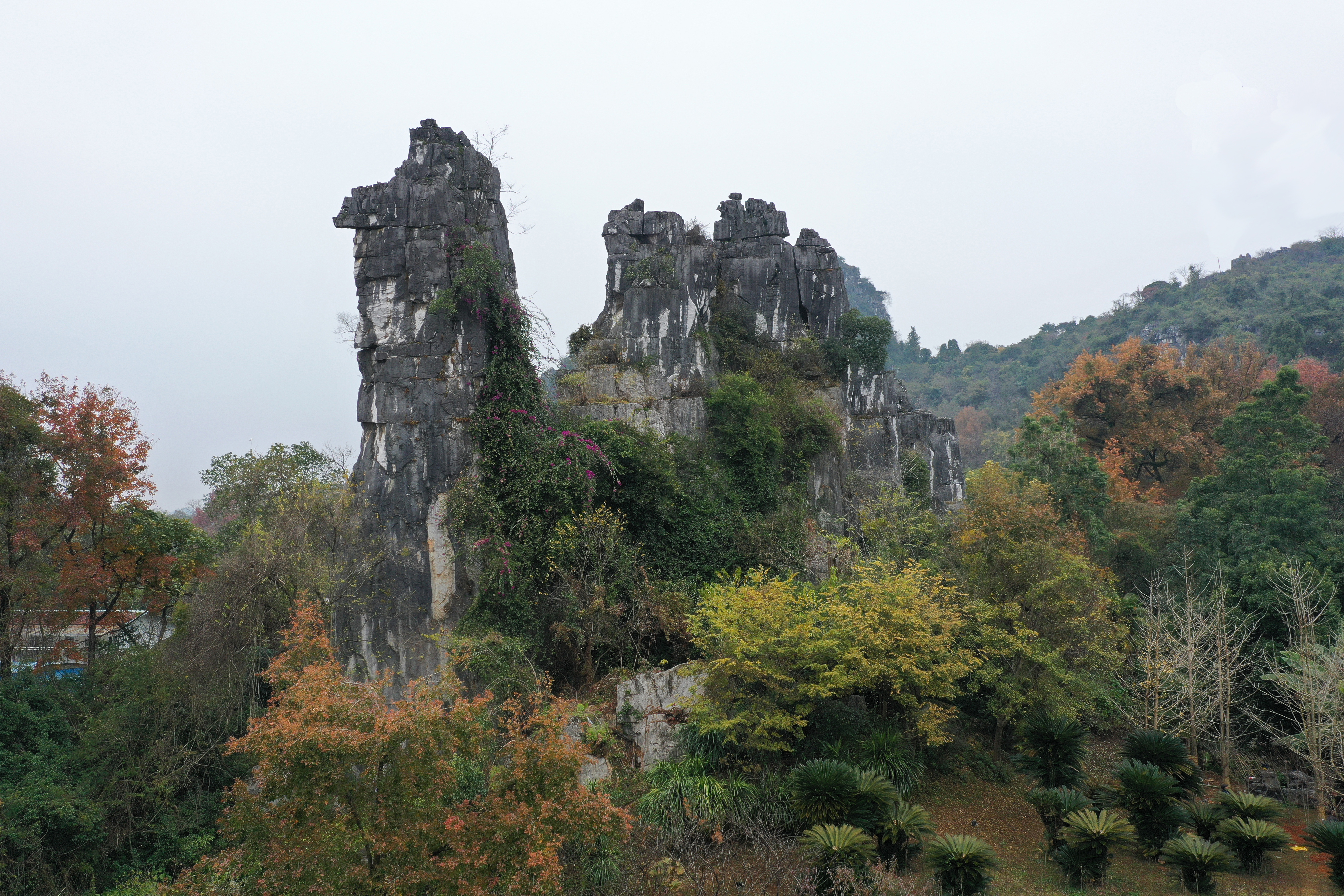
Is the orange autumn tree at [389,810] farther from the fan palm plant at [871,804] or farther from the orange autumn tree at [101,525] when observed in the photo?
the orange autumn tree at [101,525]

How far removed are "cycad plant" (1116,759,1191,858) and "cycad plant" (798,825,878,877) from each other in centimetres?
446

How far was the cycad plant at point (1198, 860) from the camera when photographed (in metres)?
10.1

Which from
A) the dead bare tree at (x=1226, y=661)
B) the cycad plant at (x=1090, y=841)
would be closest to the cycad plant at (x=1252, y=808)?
the cycad plant at (x=1090, y=841)

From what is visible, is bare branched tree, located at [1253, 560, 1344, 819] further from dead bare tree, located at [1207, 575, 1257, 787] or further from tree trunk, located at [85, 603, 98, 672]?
tree trunk, located at [85, 603, 98, 672]

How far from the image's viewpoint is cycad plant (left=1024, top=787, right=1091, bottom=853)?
11.1 m

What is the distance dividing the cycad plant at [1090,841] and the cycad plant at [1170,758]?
225cm

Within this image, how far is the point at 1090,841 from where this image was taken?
10.4m

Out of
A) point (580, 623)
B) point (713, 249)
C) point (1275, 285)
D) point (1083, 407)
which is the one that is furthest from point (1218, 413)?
point (1275, 285)

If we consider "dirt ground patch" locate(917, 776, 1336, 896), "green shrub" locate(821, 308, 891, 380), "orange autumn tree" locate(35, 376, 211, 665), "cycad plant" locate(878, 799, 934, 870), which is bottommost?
"dirt ground patch" locate(917, 776, 1336, 896)

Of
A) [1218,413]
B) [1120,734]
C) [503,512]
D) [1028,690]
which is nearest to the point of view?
[1028,690]

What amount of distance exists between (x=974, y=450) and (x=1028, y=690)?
44.1 meters

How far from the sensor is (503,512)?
705 inches

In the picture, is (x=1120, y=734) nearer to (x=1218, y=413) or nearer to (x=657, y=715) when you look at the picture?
(x=657, y=715)

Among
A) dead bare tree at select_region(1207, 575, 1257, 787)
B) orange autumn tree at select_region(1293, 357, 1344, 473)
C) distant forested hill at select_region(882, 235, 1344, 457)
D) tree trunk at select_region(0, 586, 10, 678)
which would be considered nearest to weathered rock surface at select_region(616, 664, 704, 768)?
dead bare tree at select_region(1207, 575, 1257, 787)
